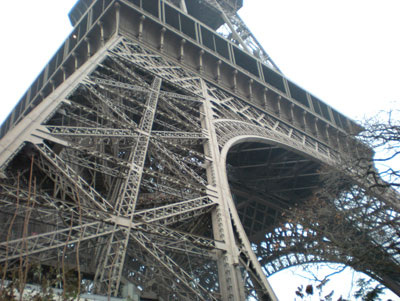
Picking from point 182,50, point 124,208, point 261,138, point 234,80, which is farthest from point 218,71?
point 124,208

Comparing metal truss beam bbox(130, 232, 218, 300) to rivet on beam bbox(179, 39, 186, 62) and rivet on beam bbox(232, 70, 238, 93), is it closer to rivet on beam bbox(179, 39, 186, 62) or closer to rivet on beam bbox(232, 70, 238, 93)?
rivet on beam bbox(179, 39, 186, 62)

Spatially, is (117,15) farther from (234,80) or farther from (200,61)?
(234,80)

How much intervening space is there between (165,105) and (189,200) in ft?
23.0

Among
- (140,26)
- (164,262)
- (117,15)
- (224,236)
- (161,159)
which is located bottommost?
(164,262)

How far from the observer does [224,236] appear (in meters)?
9.85

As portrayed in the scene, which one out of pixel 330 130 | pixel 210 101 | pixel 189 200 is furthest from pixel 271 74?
pixel 189 200

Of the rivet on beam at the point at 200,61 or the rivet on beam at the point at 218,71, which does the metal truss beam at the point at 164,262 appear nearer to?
the rivet on beam at the point at 200,61

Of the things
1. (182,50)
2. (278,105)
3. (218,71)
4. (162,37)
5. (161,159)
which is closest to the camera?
(161,159)

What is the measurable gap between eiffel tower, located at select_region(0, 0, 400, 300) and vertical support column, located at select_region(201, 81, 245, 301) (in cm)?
3

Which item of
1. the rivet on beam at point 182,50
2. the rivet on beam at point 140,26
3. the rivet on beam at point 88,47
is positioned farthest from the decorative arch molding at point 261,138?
the rivet on beam at point 88,47

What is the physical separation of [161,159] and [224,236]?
3378mm

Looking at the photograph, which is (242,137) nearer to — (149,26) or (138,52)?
(138,52)

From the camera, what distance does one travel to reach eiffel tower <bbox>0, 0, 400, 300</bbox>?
8445mm

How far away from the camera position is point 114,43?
645 inches
